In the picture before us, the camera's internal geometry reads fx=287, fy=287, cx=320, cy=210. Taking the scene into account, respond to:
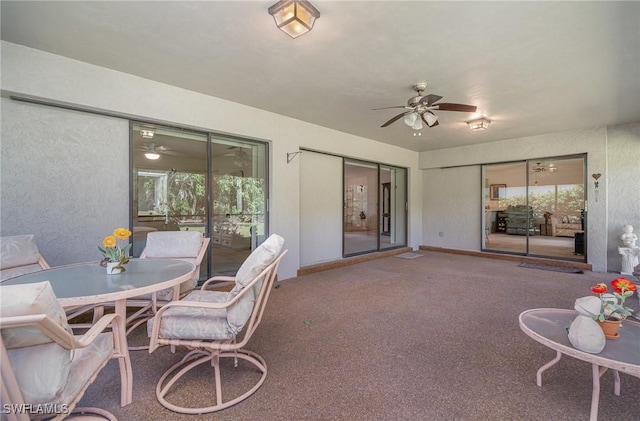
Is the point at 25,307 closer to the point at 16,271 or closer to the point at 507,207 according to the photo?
the point at 16,271

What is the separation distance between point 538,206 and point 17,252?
11.1 m

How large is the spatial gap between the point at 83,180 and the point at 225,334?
103 inches

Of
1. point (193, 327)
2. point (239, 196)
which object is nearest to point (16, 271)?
point (193, 327)

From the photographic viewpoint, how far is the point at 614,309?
5.59 feet

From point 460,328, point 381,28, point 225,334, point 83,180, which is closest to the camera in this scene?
point 225,334

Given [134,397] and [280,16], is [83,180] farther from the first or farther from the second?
[280,16]

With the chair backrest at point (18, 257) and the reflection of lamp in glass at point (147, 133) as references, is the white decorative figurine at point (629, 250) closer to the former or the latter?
the reflection of lamp in glass at point (147, 133)

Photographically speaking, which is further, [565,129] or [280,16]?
[565,129]

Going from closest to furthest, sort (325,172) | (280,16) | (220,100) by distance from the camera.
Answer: (280,16) → (220,100) → (325,172)

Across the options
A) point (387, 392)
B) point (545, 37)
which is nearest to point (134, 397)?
point (387, 392)

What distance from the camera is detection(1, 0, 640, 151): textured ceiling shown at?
222 centimetres

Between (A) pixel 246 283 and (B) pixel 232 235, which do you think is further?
(B) pixel 232 235

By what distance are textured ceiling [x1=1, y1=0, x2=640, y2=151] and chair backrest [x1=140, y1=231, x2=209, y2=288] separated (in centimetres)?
183

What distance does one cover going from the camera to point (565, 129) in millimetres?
5574
